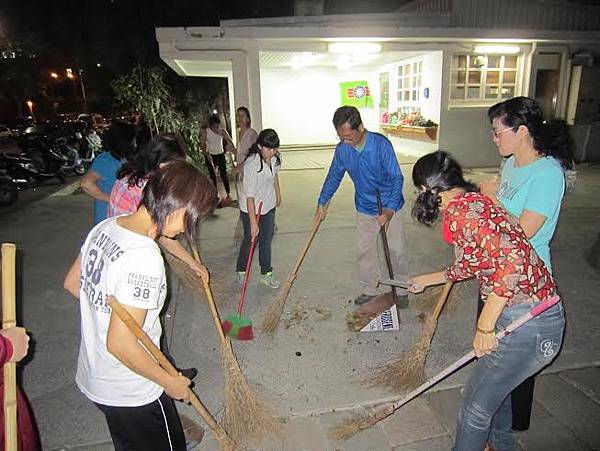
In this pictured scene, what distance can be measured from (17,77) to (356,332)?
44.1 m

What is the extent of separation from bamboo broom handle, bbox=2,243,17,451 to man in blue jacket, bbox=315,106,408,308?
96.4 inches

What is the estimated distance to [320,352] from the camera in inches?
126

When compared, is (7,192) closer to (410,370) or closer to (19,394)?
(19,394)

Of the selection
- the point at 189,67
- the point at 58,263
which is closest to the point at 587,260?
the point at 58,263

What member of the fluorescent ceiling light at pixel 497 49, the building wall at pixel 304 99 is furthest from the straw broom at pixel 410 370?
the building wall at pixel 304 99

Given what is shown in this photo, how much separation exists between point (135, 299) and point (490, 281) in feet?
4.24

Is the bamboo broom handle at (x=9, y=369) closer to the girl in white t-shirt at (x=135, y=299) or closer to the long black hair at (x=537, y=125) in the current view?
the girl in white t-shirt at (x=135, y=299)

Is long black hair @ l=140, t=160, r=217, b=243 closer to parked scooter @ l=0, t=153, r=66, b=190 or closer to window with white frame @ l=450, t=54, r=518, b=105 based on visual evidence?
parked scooter @ l=0, t=153, r=66, b=190

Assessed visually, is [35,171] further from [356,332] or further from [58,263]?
[356,332]

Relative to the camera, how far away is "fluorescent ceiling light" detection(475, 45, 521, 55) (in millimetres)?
10473

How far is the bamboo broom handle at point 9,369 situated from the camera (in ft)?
4.74

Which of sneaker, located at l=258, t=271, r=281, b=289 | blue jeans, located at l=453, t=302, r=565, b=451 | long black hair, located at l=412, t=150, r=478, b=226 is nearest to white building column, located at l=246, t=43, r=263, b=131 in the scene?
sneaker, located at l=258, t=271, r=281, b=289

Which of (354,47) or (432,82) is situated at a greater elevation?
(354,47)

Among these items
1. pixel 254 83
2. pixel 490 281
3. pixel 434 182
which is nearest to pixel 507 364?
pixel 490 281
